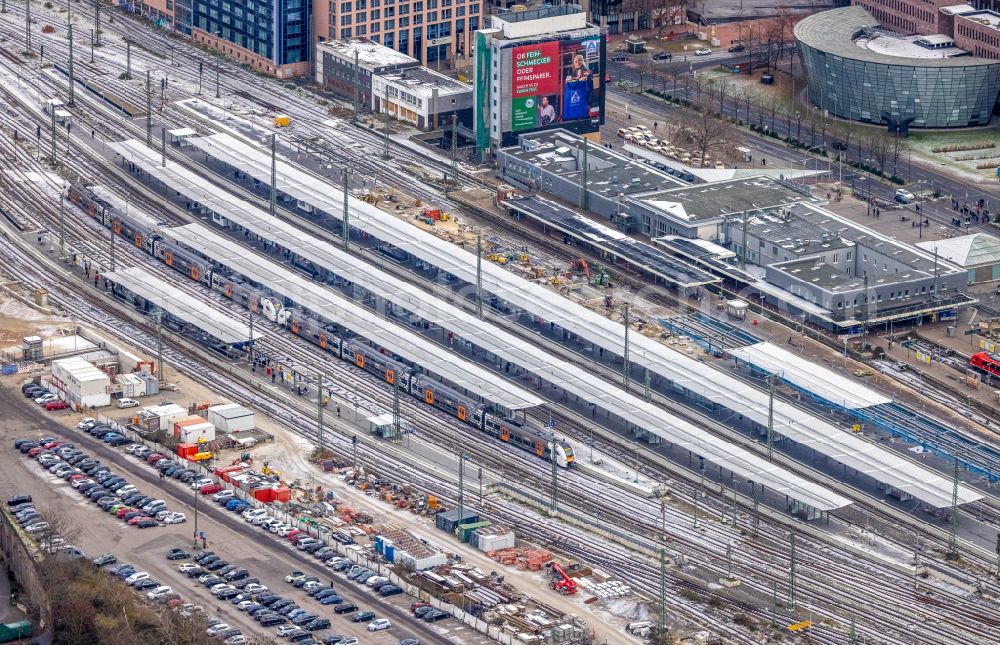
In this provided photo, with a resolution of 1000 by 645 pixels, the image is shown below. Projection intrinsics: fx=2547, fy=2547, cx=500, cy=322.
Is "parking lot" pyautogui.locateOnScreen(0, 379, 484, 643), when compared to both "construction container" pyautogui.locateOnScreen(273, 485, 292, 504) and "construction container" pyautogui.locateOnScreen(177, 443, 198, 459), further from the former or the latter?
"construction container" pyautogui.locateOnScreen(273, 485, 292, 504)

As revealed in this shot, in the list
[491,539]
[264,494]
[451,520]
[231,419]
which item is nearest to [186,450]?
[231,419]

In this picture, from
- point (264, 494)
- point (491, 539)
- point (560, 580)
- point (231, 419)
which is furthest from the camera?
point (231, 419)

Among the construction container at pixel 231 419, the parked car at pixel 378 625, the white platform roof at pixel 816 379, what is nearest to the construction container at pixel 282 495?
the construction container at pixel 231 419

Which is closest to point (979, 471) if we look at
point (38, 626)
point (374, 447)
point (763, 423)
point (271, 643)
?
point (763, 423)

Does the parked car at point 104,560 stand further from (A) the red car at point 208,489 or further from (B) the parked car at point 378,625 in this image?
(B) the parked car at point 378,625

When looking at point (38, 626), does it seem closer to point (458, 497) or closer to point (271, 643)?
point (271, 643)

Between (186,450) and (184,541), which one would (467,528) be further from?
(186,450)
